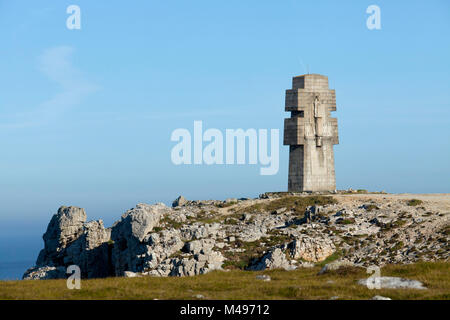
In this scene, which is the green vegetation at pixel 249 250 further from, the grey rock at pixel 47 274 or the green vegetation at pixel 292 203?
the grey rock at pixel 47 274

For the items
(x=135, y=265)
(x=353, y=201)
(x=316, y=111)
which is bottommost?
(x=135, y=265)

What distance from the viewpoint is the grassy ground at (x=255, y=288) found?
82.1 feet

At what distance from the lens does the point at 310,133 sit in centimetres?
6644

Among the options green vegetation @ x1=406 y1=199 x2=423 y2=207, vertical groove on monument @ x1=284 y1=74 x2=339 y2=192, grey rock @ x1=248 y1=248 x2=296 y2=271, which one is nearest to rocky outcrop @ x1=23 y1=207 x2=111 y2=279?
grey rock @ x1=248 y1=248 x2=296 y2=271

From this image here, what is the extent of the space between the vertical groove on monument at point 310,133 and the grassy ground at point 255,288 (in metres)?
33.0

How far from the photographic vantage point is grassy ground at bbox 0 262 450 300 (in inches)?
985

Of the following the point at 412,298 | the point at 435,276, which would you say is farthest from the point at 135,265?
the point at 412,298

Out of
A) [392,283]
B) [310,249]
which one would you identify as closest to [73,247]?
[310,249]

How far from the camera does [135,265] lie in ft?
168

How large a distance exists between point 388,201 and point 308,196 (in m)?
8.01

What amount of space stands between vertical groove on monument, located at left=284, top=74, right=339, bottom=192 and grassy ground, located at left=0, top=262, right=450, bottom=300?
108ft

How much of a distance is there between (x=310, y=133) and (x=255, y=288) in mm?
40477
